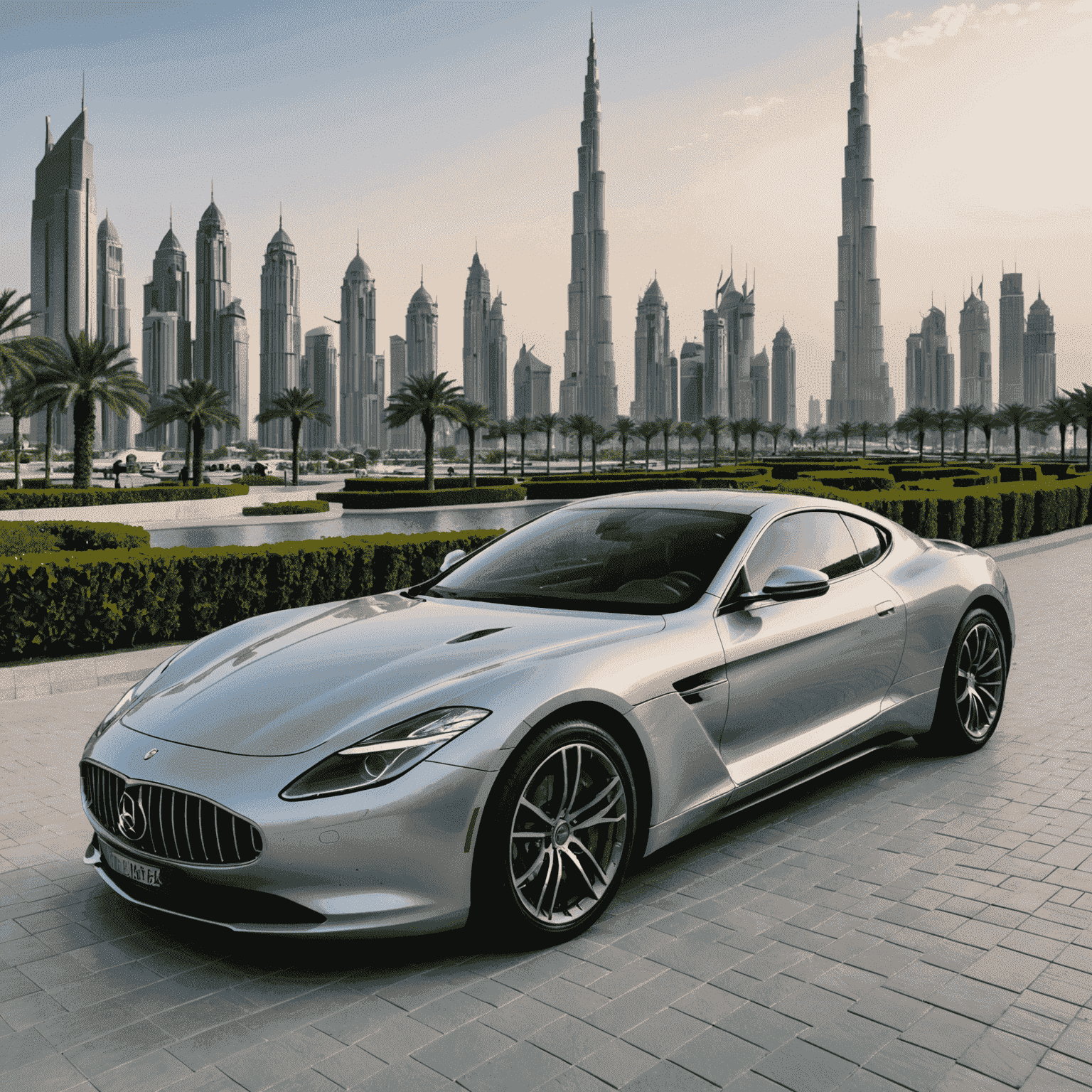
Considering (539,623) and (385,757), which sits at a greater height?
(539,623)

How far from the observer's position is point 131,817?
312 cm

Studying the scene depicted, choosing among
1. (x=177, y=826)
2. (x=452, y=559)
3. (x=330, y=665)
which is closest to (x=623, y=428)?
(x=452, y=559)

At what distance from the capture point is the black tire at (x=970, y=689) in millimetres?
5355

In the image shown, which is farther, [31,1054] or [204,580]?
[204,580]

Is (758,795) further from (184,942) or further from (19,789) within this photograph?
(19,789)

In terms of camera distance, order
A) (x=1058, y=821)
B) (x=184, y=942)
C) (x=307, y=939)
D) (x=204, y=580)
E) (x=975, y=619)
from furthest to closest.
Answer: (x=204, y=580) → (x=975, y=619) → (x=1058, y=821) → (x=184, y=942) → (x=307, y=939)

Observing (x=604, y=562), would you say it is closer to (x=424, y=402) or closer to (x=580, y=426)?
(x=424, y=402)

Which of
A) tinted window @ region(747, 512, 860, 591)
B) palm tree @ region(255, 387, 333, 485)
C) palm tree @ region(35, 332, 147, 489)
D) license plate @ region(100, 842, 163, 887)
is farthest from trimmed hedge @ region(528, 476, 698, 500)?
license plate @ region(100, 842, 163, 887)

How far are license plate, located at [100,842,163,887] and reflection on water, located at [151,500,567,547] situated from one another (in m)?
18.2

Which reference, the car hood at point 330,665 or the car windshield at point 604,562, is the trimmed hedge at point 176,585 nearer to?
the car hood at point 330,665

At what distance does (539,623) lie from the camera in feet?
12.3

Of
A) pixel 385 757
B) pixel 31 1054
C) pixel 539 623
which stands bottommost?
pixel 31 1054

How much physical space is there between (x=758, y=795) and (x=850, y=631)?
3.15 feet

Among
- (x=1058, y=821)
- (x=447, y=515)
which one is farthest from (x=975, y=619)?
(x=447, y=515)
